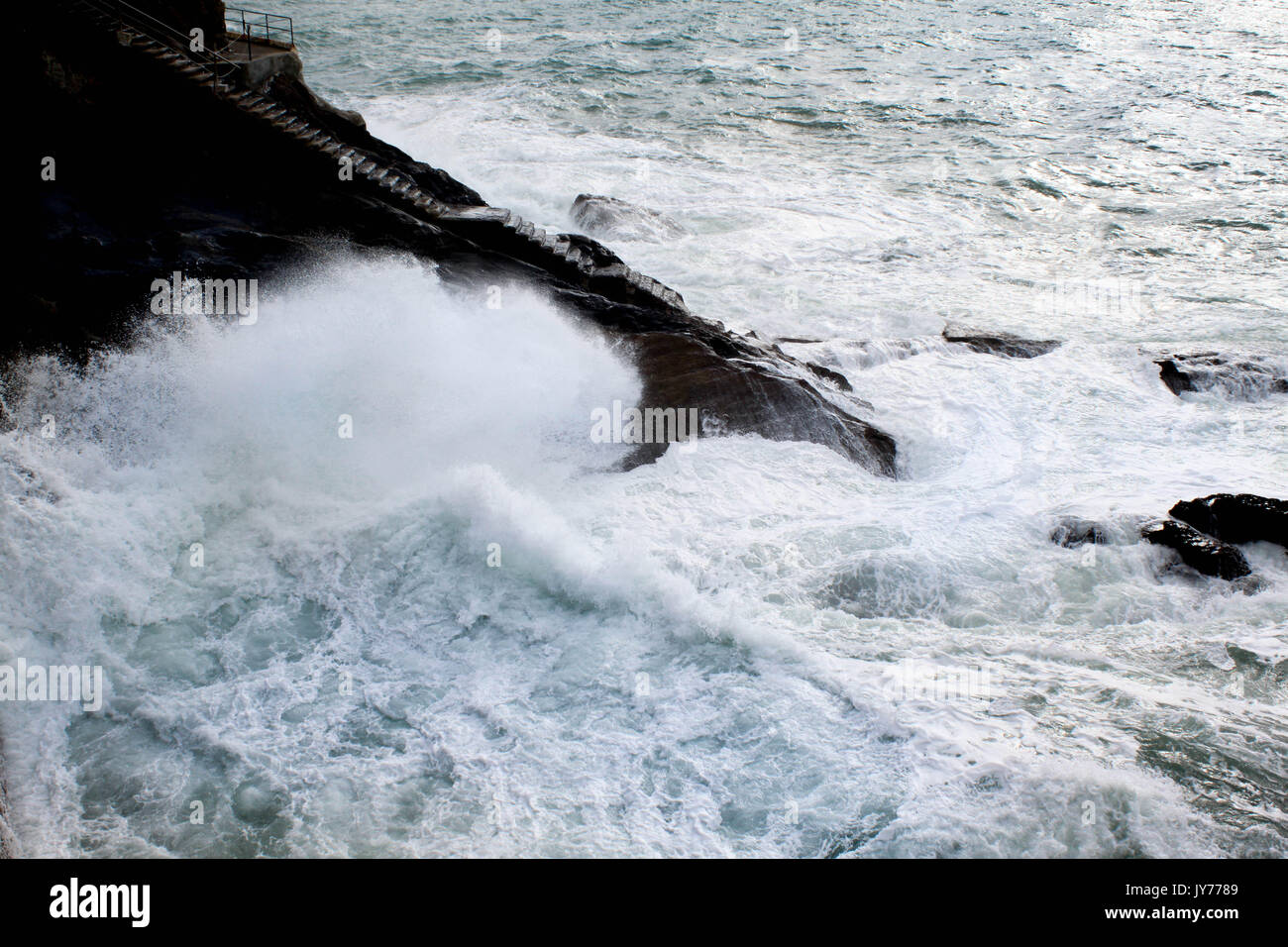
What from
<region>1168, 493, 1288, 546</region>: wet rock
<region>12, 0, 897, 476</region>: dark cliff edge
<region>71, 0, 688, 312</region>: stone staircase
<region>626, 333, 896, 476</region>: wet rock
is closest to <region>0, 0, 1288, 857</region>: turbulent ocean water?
<region>1168, 493, 1288, 546</region>: wet rock

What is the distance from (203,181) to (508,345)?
5.16m

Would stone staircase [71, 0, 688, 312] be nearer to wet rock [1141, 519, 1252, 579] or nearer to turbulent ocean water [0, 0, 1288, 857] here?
turbulent ocean water [0, 0, 1288, 857]

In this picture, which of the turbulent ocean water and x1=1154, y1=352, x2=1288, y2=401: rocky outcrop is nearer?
the turbulent ocean water

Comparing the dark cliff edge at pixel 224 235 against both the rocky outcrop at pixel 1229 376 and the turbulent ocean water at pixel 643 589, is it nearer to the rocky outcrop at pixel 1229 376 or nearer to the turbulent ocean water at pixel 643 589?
the turbulent ocean water at pixel 643 589

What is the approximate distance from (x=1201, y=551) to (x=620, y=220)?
530 inches

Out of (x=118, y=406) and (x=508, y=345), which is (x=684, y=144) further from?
(x=118, y=406)

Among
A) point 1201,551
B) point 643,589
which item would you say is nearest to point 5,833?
point 643,589

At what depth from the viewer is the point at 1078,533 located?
10.9 meters

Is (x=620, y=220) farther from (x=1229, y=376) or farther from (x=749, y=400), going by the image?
(x=1229, y=376)

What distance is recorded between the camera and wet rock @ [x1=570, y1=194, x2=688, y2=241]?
20.0 m

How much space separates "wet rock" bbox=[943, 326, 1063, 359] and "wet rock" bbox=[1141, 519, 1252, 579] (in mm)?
5927

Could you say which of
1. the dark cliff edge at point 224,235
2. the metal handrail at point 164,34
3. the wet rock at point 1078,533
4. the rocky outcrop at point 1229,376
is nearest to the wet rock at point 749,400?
the dark cliff edge at point 224,235

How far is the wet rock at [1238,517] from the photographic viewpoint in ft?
35.4
